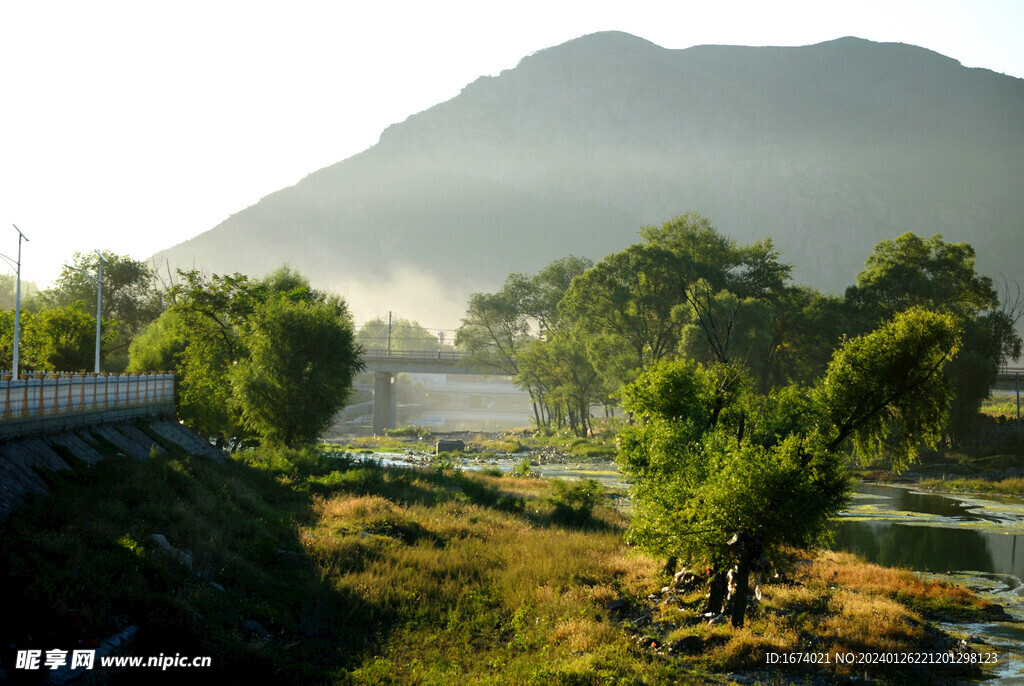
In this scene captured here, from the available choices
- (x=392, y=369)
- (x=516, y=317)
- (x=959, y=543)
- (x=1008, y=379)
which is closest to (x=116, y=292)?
(x=392, y=369)

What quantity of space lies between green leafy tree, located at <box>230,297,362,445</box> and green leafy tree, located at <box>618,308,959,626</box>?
31751mm

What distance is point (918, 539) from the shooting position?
134ft

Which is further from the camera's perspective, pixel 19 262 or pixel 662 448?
pixel 19 262

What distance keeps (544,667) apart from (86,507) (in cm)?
1371

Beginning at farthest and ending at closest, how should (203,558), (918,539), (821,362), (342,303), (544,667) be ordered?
(821,362) < (342,303) < (918,539) < (203,558) < (544,667)

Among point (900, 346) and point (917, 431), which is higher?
point (900, 346)

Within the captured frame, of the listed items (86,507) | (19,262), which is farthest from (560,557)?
(19,262)

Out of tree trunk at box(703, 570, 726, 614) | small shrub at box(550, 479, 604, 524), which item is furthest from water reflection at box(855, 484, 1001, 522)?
tree trunk at box(703, 570, 726, 614)

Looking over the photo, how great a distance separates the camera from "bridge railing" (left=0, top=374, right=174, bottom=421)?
2734cm

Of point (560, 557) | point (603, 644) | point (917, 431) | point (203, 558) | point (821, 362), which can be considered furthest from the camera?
point (821, 362)

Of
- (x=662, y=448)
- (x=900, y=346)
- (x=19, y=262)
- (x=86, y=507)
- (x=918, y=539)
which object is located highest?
(x=19, y=262)

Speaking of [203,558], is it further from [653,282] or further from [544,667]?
[653,282]

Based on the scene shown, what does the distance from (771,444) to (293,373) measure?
36.8 meters

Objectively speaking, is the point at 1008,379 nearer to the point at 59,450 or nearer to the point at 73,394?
the point at 73,394
